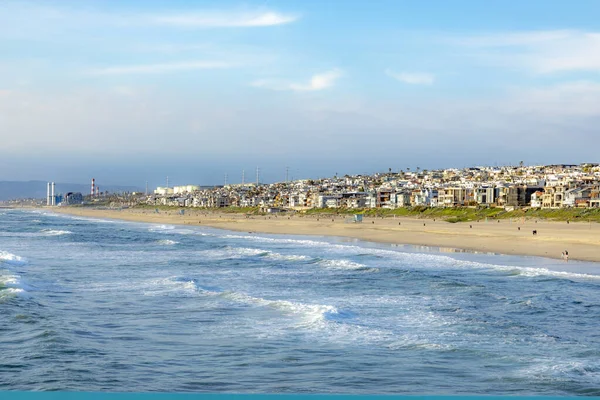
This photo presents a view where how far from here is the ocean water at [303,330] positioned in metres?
9.38

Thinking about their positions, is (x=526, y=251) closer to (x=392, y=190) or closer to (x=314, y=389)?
(x=314, y=389)

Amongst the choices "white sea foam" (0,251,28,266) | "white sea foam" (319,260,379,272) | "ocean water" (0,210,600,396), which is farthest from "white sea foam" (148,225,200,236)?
"ocean water" (0,210,600,396)

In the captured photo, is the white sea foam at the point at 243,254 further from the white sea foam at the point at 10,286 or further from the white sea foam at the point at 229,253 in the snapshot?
the white sea foam at the point at 10,286

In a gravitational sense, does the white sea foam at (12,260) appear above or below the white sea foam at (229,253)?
above

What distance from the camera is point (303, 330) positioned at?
13.1 m

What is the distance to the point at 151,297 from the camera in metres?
17.8

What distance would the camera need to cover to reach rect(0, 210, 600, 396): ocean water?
938 centimetres

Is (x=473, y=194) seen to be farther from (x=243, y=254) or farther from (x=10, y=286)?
(x=10, y=286)

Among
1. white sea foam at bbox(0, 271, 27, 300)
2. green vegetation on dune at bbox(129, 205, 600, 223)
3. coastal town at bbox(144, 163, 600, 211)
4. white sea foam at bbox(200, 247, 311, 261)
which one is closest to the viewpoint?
white sea foam at bbox(0, 271, 27, 300)

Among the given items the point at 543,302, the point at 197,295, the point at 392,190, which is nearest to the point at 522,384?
the point at 543,302

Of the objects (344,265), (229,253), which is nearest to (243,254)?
(229,253)

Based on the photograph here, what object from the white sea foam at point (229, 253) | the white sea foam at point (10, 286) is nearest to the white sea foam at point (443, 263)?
the white sea foam at point (229, 253)

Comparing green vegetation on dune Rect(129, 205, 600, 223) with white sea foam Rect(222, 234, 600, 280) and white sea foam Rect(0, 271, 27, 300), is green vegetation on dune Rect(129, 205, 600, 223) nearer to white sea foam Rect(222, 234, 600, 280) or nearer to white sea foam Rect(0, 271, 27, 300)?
white sea foam Rect(222, 234, 600, 280)

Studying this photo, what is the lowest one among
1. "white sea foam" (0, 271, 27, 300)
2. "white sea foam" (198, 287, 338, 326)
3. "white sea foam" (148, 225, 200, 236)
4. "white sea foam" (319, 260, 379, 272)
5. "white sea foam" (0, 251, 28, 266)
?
"white sea foam" (148, 225, 200, 236)
